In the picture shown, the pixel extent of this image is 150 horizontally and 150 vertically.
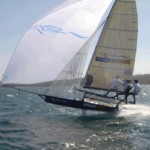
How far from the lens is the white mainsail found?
17188 millimetres

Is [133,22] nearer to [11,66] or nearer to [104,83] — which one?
[104,83]

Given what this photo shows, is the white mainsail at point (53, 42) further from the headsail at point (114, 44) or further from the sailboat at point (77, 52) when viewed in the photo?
the headsail at point (114, 44)

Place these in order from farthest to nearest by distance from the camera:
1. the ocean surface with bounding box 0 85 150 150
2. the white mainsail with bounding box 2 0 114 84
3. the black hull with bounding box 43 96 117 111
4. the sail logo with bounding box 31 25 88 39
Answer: the black hull with bounding box 43 96 117 111 → the sail logo with bounding box 31 25 88 39 → the white mainsail with bounding box 2 0 114 84 → the ocean surface with bounding box 0 85 150 150

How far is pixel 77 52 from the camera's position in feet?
61.3

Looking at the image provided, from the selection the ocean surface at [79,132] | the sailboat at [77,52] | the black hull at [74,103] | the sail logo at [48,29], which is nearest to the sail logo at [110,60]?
the sailboat at [77,52]

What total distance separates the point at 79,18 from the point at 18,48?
4.15 metres

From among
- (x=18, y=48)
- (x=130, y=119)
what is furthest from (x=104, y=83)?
(x=18, y=48)

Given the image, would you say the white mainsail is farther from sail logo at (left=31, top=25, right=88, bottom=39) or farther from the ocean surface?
the ocean surface

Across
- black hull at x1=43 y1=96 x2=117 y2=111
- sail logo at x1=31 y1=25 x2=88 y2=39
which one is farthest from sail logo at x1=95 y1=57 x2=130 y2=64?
sail logo at x1=31 y1=25 x2=88 y2=39

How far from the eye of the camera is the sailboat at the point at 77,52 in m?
17.2

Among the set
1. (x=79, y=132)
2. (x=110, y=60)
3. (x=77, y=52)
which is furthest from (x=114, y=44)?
(x=79, y=132)

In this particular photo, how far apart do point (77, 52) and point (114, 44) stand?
14.9 ft

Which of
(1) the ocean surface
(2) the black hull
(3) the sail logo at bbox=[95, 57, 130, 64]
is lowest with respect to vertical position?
(1) the ocean surface

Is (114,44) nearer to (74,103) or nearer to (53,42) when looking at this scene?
(74,103)
